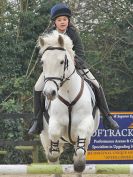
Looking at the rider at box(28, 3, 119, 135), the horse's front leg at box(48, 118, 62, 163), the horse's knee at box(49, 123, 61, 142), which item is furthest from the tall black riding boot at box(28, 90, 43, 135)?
the horse's knee at box(49, 123, 61, 142)

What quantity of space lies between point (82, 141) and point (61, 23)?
1.67 metres

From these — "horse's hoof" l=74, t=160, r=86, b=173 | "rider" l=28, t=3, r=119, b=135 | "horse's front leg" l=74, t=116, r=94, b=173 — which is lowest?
"horse's hoof" l=74, t=160, r=86, b=173

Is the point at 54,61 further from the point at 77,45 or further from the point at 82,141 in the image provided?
the point at 77,45

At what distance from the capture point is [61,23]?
6602 millimetres

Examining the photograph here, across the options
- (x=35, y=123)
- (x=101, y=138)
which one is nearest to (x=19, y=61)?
(x=101, y=138)

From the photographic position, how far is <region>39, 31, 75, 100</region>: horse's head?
5328 millimetres

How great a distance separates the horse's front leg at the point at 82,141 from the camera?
584 cm

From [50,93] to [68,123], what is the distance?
38.8 inches

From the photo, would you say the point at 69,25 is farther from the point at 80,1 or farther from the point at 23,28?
the point at 80,1

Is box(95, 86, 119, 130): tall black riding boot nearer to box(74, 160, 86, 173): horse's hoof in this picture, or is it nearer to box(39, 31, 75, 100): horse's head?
box(39, 31, 75, 100): horse's head

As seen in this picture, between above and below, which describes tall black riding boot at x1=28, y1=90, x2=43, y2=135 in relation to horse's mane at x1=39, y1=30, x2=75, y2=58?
below

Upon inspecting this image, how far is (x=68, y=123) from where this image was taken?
6109 mm

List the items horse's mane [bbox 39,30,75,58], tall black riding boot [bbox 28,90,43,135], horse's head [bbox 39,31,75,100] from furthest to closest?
1. tall black riding boot [bbox 28,90,43,135]
2. horse's mane [bbox 39,30,75,58]
3. horse's head [bbox 39,31,75,100]

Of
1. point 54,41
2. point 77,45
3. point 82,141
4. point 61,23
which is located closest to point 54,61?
point 54,41
